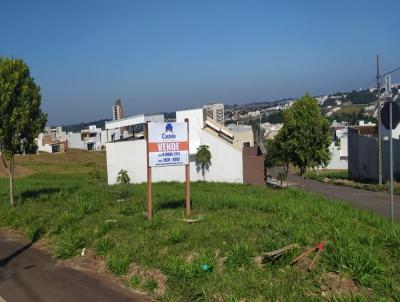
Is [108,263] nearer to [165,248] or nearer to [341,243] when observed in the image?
[165,248]

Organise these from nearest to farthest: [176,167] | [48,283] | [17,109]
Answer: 1. [48,283]
2. [17,109]
3. [176,167]

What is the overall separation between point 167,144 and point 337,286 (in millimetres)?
6475

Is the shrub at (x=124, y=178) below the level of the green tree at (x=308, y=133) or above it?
below

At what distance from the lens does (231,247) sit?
7.70 metres

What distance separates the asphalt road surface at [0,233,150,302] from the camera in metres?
7.32

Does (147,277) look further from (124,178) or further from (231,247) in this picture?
(124,178)

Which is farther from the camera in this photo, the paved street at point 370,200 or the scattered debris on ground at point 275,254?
the paved street at point 370,200

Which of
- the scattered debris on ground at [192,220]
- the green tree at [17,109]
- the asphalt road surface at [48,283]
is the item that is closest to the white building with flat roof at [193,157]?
the green tree at [17,109]

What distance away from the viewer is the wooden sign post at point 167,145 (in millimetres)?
11617

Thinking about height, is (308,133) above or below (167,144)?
above

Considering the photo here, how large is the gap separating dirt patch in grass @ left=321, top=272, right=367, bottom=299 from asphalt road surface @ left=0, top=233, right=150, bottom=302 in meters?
2.47

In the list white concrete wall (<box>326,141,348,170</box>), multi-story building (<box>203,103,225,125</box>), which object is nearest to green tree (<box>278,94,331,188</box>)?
multi-story building (<box>203,103,225,125</box>)

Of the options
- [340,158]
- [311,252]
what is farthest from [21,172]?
[311,252]

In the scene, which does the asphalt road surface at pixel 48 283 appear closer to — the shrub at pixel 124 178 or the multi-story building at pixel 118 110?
the shrub at pixel 124 178
